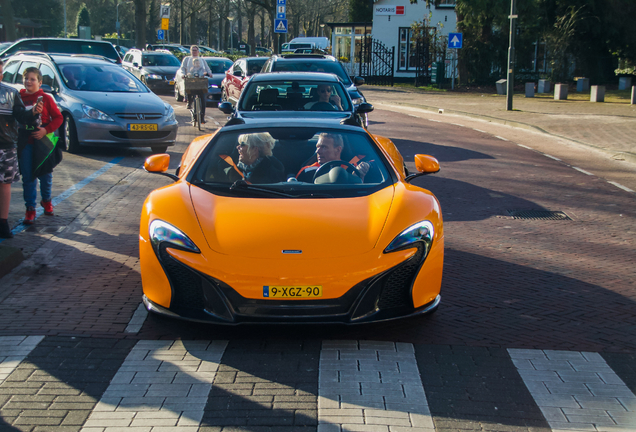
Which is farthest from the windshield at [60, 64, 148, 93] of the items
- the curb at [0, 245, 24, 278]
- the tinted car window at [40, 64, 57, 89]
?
the curb at [0, 245, 24, 278]

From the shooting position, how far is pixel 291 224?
4402mm

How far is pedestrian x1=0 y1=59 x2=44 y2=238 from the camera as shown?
6664 mm

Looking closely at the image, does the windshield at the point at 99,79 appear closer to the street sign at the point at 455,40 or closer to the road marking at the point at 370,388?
the road marking at the point at 370,388

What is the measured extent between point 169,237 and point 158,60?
24118mm

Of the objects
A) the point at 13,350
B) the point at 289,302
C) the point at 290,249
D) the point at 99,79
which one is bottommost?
the point at 13,350

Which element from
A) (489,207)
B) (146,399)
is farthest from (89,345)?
(489,207)

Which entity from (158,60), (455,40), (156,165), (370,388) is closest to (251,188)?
(156,165)

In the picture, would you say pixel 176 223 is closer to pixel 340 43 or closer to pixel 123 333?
pixel 123 333

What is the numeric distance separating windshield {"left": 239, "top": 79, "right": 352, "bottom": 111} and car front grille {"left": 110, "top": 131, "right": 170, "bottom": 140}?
3182 mm

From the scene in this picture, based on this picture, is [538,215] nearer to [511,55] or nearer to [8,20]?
[511,55]

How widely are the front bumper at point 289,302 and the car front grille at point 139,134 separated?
27.9 feet

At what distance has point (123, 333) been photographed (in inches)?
178

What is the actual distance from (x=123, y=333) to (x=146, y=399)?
1.04m

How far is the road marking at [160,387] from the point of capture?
336 centimetres
